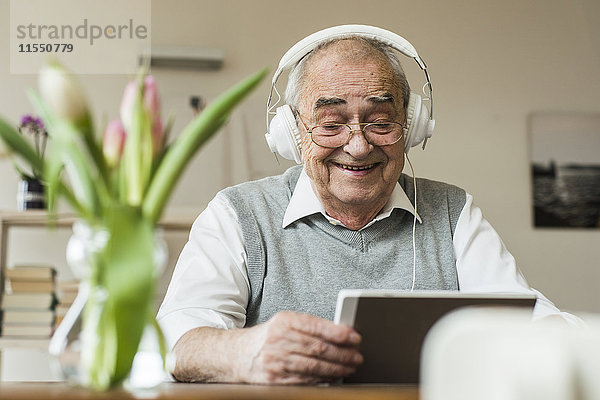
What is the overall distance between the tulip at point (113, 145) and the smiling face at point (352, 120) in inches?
36.4

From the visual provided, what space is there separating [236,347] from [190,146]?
529 mm

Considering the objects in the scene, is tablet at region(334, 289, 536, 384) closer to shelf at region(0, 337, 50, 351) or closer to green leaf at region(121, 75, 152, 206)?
green leaf at region(121, 75, 152, 206)

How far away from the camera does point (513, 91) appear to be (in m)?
3.56

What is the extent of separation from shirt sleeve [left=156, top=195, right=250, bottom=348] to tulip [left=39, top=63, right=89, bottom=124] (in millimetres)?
721

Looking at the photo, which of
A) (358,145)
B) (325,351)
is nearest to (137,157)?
(325,351)

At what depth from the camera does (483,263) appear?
64.6 inches

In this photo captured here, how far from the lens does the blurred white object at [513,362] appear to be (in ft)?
1.05

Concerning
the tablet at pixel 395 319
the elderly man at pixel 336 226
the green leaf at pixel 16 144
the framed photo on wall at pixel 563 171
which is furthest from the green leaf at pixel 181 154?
the framed photo on wall at pixel 563 171

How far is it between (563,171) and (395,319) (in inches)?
109

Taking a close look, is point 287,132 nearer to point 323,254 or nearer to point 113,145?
point 323,254

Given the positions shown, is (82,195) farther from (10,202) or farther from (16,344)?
(10,202)

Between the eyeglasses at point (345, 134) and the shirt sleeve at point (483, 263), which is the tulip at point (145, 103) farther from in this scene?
the shirt sleeve at point (483, 263)

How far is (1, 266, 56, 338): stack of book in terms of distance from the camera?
109 inches

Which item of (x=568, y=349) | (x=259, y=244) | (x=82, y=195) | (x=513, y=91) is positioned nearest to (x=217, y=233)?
(x=259, y=244)
